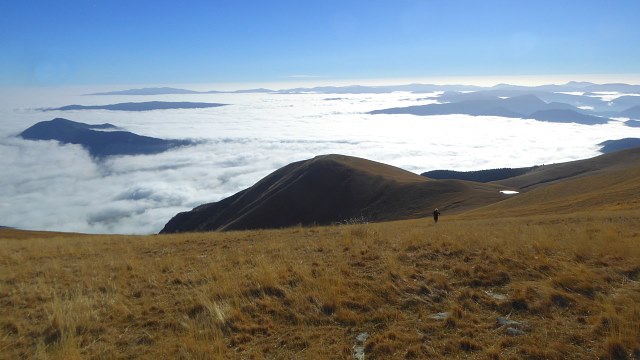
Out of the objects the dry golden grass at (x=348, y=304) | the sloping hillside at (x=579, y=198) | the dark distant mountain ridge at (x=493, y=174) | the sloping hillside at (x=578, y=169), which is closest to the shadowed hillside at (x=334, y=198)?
the sloping hillside at (x=579, y=198)

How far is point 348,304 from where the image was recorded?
23.0 feet

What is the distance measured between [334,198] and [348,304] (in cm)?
8549

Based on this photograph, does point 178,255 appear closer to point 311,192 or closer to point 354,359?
point 354,359

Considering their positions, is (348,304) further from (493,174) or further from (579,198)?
(493,174)

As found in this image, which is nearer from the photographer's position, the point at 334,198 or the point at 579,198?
the point at 579,198

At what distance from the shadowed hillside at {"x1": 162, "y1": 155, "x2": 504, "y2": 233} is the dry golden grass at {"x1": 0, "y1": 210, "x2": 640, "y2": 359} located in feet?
177

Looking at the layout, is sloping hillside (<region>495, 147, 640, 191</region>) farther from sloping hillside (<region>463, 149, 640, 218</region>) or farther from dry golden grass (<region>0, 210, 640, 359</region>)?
dry golden grass (<region>0, 210, 640, 359</region>)

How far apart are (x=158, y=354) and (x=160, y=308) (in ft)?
6.16

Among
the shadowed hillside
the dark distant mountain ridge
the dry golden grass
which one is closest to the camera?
the dry golden grass

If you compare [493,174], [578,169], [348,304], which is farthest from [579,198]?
[493,174]

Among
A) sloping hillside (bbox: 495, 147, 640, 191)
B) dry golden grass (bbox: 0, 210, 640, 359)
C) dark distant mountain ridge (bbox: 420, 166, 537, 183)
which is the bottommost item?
dark distant mountain ridge (bbox: 420, 166, 537, 183)

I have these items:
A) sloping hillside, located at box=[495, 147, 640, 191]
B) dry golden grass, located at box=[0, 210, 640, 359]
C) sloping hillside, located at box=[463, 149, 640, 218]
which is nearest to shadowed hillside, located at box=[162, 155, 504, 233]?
sloping hillside, located at box=[463, 149, 640, 218]

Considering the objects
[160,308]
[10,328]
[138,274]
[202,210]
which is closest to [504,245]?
[160,308]

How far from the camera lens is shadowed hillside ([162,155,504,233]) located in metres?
73.3
